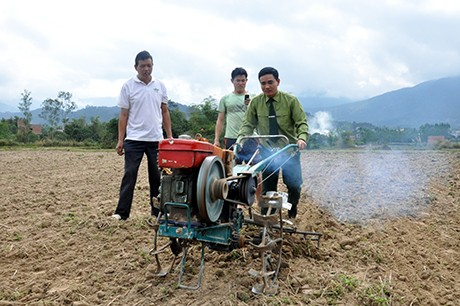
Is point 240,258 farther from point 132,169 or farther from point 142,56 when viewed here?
point 142,56

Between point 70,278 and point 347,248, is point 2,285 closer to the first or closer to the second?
point 70,278

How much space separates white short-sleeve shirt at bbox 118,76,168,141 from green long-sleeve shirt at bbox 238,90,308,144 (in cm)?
97

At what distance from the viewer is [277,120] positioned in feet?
14.5

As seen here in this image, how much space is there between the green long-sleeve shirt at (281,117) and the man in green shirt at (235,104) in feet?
2.42

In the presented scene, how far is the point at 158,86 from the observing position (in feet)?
15.5

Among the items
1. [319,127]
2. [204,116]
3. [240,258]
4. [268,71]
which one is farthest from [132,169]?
[319,127]

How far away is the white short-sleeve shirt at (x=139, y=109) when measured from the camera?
14.9ft

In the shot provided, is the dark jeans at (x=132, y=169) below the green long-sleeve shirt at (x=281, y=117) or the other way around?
below

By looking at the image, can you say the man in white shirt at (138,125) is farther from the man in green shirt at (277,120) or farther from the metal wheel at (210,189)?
the metal wheel at (210,189)

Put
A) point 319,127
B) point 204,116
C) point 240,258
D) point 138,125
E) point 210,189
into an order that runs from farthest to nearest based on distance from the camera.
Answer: point 319,127, point 204,116, point 138,125, point 240,258, point 210,189

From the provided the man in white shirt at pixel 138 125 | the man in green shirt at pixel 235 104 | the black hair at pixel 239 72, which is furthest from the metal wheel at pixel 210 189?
the black hair at pixel 239 72

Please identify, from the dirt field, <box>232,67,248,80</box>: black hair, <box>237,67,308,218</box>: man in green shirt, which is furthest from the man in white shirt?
<box>232,67,248,80</box>: black hair

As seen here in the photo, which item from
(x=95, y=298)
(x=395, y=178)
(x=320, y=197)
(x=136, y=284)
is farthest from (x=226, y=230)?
(x=395, y=178)

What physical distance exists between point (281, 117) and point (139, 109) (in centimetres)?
152
